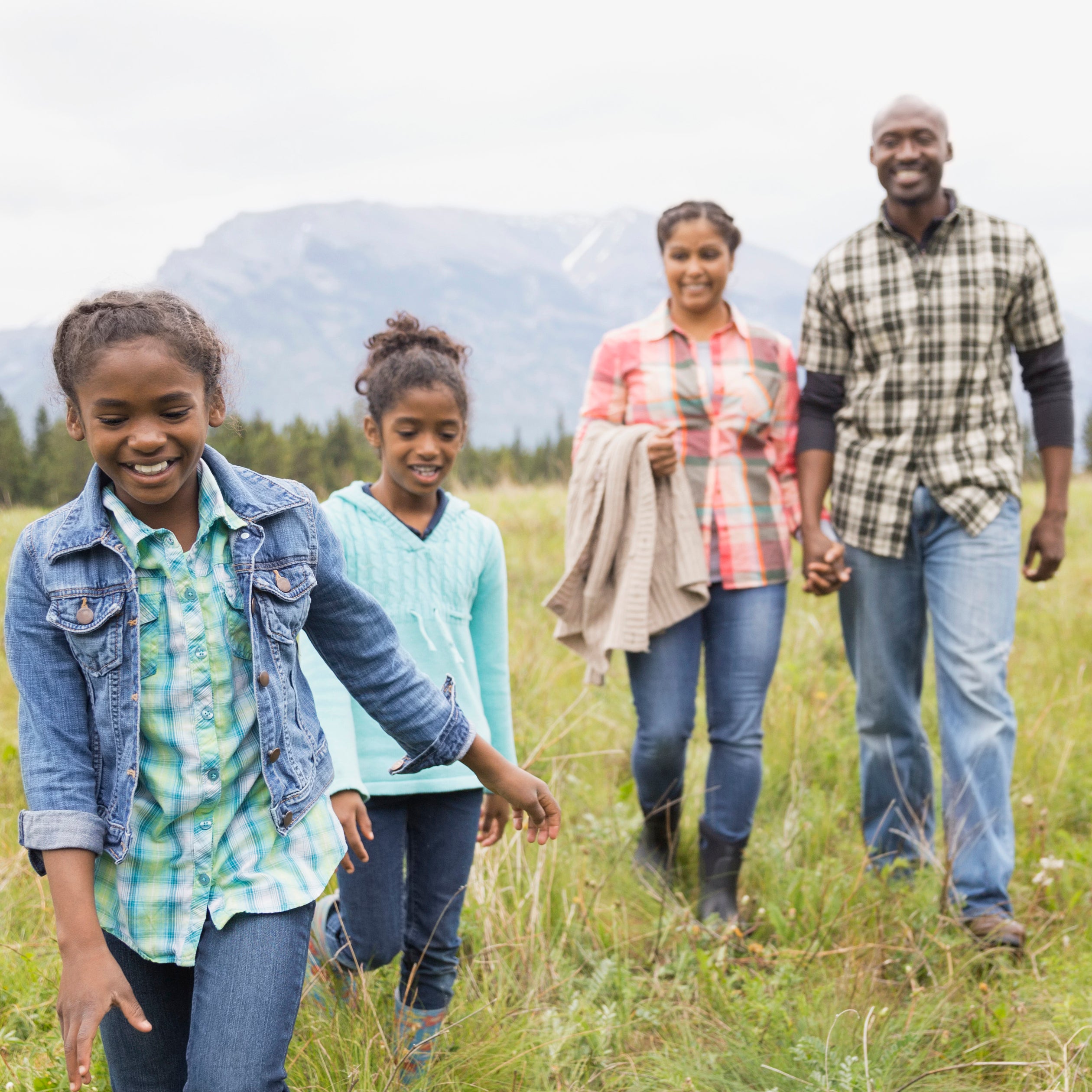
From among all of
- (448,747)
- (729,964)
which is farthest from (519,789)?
(729,964)

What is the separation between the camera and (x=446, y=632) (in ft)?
8.89

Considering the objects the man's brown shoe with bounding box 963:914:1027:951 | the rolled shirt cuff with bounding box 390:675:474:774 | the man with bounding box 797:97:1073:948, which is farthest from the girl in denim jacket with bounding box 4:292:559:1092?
the man with bounding box 797:97:1073:948

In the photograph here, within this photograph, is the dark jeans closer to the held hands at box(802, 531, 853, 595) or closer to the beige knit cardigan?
the beige knit cardigan

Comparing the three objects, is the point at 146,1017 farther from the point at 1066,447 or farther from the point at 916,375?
the point at 1066,447

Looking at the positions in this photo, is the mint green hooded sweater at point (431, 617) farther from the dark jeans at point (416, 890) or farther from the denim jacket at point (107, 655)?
the denim jacket at point (107, 655)

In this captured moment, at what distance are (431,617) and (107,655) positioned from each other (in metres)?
1.06

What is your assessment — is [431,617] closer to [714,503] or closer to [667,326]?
[714,503]

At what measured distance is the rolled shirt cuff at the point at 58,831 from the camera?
1.66 metres

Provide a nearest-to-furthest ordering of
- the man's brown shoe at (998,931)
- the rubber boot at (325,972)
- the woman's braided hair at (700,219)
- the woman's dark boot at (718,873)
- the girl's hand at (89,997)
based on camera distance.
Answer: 1. the girl's hand at (89,997)
2. the rubber boot at (325,972)
3. the man's brown shoe at (998,931)
4. the woman's dark boot at (718,873)
5. the woman's braided hair at (700,219)

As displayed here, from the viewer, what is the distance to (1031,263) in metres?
3.61

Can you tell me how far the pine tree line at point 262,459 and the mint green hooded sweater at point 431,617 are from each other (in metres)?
0.53

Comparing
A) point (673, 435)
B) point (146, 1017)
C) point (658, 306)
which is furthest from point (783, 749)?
point (146, 1017)

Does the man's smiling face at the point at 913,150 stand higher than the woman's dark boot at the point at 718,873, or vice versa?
the man's smiling face at the point at 913,150

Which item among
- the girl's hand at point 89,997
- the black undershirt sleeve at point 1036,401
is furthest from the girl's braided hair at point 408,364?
the girl's hand at point 89,997
